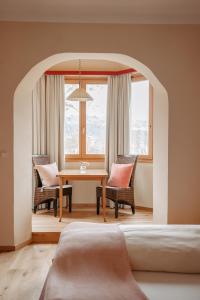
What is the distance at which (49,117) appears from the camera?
20.1ft

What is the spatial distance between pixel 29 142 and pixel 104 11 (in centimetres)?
184

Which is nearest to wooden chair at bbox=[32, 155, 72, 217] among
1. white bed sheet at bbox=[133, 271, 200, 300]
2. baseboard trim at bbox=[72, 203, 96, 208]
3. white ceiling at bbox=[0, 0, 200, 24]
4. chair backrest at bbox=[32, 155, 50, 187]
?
chair backrest at bbox=[32, 155, 50, 187]

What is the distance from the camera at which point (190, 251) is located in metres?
1.97

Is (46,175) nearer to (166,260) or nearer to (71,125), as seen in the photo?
(71,125)

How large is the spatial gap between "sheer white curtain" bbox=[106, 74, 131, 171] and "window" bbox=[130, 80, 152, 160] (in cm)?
16

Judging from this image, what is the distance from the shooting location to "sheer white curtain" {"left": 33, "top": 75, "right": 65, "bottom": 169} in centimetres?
609

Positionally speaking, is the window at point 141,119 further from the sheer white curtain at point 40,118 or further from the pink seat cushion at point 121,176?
the sheer white curtain at point 40,118

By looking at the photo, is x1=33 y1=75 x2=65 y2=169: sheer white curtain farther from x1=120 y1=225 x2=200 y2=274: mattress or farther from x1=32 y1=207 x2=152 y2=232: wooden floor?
x1=120 y1=225 x2=200 y2=274: mattress

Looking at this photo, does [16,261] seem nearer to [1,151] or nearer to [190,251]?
[1,151]

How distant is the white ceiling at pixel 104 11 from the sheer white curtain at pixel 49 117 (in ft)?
7.52

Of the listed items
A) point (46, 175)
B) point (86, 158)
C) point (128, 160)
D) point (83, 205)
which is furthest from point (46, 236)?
point (86, 158)

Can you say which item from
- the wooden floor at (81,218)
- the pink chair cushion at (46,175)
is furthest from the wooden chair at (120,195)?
the pink chair cushion at (46,175)

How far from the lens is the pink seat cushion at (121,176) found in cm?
554

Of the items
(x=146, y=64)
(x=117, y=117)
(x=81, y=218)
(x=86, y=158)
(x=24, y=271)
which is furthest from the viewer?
(x=86, y=158)
